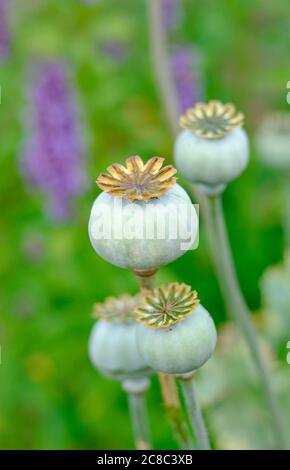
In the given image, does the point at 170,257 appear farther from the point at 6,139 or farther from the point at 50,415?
the point at 6,139

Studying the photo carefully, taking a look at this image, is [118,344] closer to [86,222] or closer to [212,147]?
[212,147]

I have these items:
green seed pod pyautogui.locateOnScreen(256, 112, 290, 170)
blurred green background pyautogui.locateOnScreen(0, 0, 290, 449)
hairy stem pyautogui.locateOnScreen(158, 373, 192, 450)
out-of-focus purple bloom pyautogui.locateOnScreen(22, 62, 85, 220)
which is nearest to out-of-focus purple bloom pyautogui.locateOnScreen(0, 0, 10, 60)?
blurred green background pyautogui.locateOnScreen(0, 0, 290, 449)

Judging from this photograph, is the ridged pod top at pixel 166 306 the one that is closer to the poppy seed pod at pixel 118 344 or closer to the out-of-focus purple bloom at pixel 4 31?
the poppy seed pod at pixel 118 344

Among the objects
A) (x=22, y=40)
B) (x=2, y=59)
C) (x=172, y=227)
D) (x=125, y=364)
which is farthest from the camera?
(x=22, y=40)

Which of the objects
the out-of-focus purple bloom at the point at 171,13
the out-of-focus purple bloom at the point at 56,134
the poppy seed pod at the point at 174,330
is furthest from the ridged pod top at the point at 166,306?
the out-of-focus purple bloom at the point at 171,13

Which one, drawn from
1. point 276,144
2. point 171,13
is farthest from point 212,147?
point 171,13

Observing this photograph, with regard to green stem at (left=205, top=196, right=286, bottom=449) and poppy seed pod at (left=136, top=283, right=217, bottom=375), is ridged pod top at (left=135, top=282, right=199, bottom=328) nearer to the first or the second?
poppy seed pod at (left=136, top=283, right=217, bottom=375)

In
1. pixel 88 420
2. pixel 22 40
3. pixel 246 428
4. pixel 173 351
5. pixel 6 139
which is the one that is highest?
pixel 22 40
